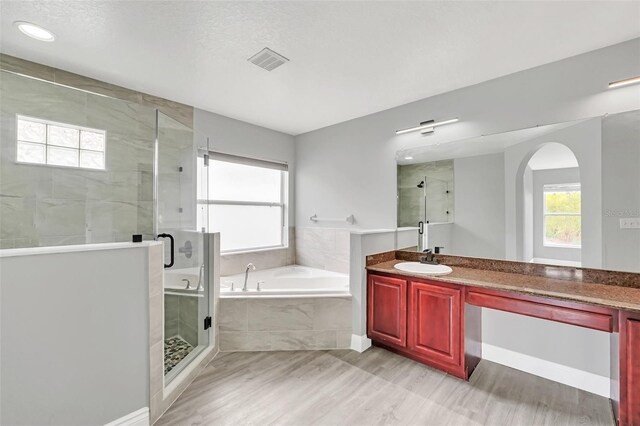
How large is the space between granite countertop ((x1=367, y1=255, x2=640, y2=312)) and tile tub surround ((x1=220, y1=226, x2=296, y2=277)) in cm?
180

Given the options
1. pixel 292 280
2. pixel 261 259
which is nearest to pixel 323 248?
pixel 292 280

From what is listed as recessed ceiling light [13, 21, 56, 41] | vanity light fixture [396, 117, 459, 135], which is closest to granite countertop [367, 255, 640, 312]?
vanity light fixture [396, 117, 459, 135]

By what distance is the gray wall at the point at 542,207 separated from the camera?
7.11 ft

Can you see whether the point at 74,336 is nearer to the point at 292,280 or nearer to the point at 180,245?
the point at 180,245

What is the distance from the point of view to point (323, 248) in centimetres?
404

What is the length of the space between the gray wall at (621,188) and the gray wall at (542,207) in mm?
182

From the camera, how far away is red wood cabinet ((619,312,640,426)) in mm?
1547

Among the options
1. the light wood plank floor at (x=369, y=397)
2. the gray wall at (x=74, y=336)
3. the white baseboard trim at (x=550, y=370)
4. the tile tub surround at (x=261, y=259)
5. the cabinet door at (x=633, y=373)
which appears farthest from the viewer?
the tile tub surround at (x=261, y=259)

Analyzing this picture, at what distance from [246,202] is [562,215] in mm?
3402

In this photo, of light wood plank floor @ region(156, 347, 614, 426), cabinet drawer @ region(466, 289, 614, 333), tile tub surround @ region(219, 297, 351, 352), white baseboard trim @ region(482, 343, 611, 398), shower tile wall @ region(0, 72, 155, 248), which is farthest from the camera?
tile tub surround @ region(219, 297, 351, 352)

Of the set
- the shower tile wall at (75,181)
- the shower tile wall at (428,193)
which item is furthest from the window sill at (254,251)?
the shower tile wall at (428,193)

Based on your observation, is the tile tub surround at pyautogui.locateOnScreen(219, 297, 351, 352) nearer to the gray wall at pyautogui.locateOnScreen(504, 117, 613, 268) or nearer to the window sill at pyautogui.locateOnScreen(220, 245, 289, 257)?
the window sill at pyautogui.locateOnScreen(220, 245, 289, 257)

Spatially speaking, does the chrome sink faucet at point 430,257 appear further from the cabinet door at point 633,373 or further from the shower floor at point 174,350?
the shower floor at point 174,350

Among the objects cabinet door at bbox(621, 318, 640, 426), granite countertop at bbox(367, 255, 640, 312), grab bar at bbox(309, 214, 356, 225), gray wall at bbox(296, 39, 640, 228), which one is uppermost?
gray wall at bbox(296, 39, 640, 228)
